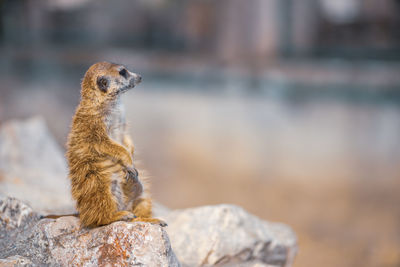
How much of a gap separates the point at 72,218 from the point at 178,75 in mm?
4975

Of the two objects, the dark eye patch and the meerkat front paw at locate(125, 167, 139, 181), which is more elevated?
the dark eye patch

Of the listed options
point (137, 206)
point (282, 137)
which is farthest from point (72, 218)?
point (282, 137)

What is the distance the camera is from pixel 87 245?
146cm

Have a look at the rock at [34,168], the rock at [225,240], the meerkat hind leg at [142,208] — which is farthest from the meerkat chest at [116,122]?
the rock at [34,168]

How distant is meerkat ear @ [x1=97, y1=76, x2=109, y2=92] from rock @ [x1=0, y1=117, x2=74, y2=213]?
91 centimetres

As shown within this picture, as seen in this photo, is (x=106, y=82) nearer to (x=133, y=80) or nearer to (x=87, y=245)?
(x=133, y=80)

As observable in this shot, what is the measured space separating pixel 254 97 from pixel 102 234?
466cm

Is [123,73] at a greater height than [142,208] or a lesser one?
greater

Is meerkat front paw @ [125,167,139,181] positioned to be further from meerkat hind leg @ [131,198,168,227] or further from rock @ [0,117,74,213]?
rock @ [0,117,74,213]

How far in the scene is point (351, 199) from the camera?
356 centimetres

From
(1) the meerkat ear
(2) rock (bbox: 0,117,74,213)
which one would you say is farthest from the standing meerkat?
(2) rock (bbox: 0,117,74,213)

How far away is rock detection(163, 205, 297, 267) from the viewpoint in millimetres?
1847

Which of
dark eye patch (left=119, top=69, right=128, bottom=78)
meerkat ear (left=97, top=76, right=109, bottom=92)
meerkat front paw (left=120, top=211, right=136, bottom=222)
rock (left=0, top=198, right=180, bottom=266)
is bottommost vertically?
rock (left=0, top=198, right=180, bottom=266)

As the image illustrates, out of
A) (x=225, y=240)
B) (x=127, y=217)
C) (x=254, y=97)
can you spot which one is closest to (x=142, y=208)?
(x=127, y=217)
